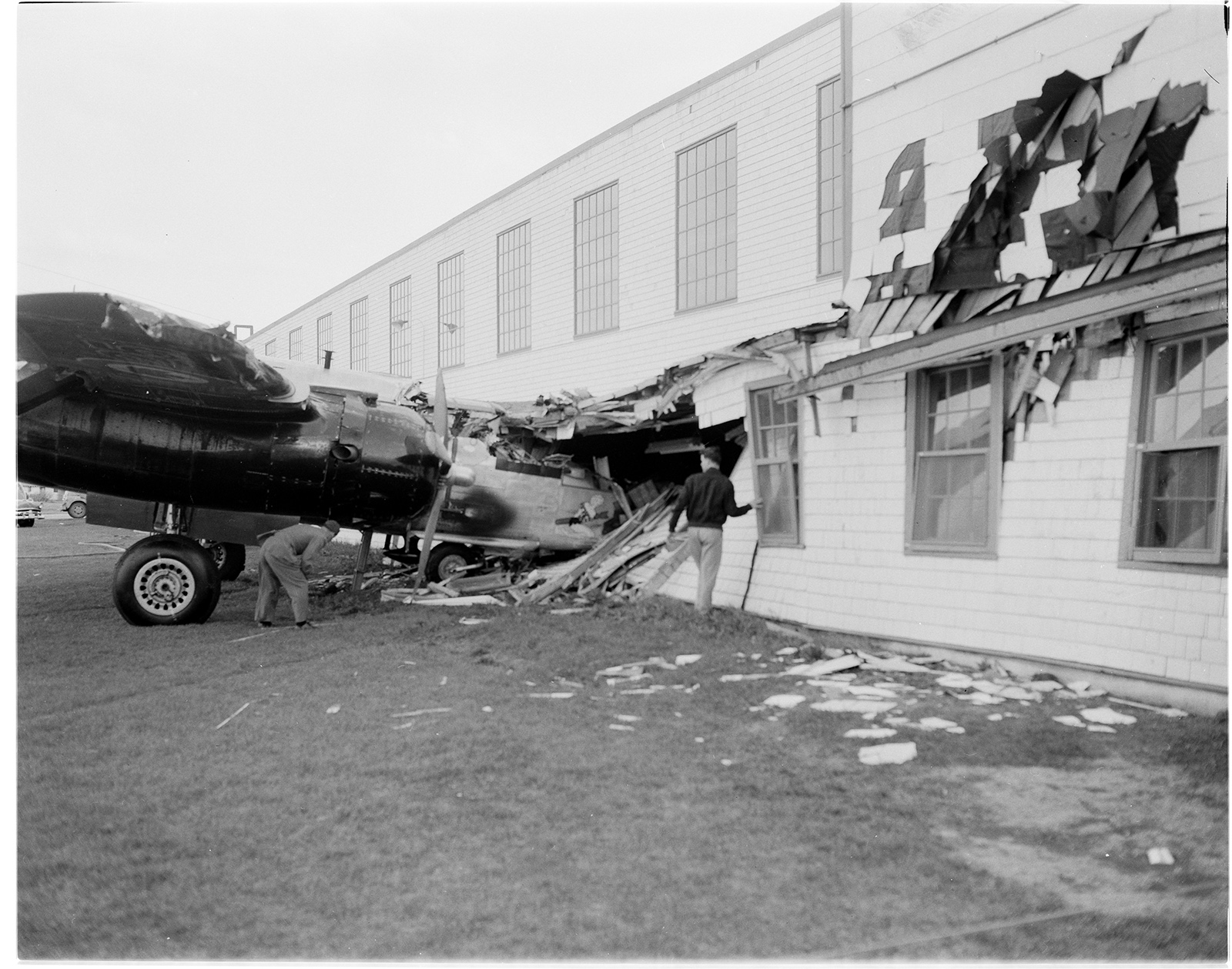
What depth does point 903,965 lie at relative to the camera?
9.51 ft

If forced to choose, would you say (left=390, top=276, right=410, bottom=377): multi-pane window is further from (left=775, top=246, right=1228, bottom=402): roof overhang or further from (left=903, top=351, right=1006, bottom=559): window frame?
(left=903, top=351, right=1006, bottom=559): window frame

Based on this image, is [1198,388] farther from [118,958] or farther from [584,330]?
[584,330]

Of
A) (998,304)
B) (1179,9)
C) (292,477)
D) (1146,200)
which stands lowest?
(292,477)

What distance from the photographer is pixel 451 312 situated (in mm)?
23469

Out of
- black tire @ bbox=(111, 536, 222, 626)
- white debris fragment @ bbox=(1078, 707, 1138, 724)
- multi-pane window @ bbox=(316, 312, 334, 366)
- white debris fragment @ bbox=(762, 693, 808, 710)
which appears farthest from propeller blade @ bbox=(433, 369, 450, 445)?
multi-pane window @ bbox=(316, 312, 334, 366)

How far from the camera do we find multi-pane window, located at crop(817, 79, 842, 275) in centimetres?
1359

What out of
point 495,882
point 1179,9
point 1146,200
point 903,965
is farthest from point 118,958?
point 1179,9

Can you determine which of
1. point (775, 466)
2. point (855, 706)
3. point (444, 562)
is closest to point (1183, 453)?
point (855, 706)

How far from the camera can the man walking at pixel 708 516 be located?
907 centimetres

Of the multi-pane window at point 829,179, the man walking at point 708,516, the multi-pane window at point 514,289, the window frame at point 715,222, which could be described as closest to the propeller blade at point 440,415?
the man walking at point 708,516

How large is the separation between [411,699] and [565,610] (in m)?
4.44

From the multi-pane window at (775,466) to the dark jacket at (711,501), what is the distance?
0.34m

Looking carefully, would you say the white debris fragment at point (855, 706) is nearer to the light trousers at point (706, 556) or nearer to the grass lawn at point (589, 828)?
the grass lawn at point (589, 828)

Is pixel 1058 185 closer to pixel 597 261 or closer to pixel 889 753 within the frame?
pixel 889 753
